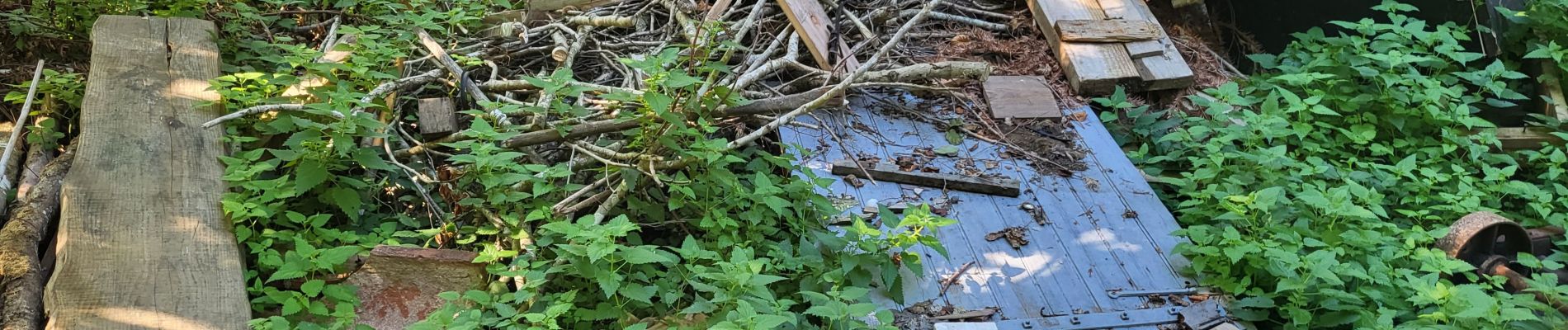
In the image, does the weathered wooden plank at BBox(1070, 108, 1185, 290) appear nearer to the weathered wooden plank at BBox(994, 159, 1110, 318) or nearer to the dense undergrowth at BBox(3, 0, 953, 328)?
the weathered wooden plank at BBox(994, 159, 1110, 318)

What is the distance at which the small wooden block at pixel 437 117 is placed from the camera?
15.1ft

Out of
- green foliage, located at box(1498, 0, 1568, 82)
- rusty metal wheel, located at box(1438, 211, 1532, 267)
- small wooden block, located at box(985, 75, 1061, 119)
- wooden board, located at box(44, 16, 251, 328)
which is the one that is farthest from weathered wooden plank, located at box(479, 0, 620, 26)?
green foliage, located at box(1498, 0, 1568, 82)

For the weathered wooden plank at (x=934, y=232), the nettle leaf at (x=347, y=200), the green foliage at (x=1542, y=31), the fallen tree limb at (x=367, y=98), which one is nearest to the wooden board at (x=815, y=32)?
the weathered wooden plank at (x=934, y=232)

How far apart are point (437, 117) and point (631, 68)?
1041mm

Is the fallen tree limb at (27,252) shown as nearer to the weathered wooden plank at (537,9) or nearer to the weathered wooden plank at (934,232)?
the weathered wooden plank at (537,9)

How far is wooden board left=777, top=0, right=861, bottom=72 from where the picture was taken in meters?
5.51

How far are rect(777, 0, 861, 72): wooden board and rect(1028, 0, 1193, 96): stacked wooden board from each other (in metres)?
1.32

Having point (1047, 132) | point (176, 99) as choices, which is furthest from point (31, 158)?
point (1047, 132)

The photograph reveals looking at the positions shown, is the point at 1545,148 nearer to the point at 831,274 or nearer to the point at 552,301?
the point at 831,274

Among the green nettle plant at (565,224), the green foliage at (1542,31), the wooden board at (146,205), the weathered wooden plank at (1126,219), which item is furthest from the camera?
the green foliage at (1542,31)

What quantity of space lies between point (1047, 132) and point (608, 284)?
9.13ft

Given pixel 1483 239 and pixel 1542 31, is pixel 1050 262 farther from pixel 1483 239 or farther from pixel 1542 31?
pixel 1542 31

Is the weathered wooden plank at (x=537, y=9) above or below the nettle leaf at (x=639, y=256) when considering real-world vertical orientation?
below

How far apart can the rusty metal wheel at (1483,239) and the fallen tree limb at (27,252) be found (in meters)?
5.61
